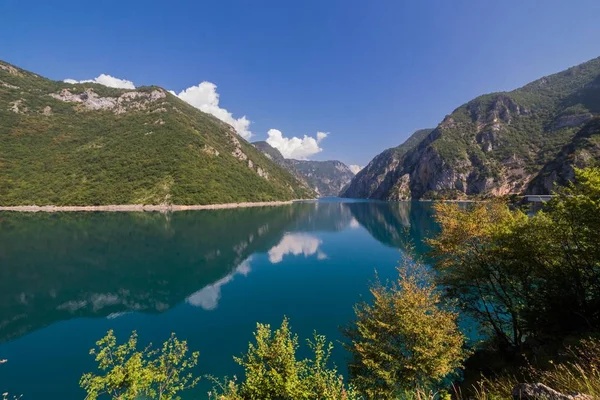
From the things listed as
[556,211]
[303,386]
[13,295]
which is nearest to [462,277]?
[556,211]

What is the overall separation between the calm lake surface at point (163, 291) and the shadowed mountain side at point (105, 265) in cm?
20

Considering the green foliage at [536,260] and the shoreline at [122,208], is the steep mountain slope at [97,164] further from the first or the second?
the green foliage at [536,260]

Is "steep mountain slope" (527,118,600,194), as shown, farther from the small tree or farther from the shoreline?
the shoreline

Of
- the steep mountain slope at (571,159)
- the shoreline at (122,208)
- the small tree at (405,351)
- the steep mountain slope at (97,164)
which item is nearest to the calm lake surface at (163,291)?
the small tree at (405,351)

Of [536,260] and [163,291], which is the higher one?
[536,260]

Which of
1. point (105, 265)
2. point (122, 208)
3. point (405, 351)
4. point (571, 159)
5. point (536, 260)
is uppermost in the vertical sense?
point (571, 159)

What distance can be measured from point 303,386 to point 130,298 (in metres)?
34.2

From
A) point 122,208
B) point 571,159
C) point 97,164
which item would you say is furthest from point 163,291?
point 571,159

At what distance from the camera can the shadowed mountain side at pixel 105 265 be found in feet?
101

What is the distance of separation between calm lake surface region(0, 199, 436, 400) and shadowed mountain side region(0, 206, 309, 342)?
0.66 ft

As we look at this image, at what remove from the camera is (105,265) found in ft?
152

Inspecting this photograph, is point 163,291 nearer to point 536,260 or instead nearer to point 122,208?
point 536,260

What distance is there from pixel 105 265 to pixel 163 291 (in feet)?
63.8

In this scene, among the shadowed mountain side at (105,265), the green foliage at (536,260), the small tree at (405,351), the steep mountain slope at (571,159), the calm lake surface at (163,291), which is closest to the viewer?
the small tree at (405,351)
